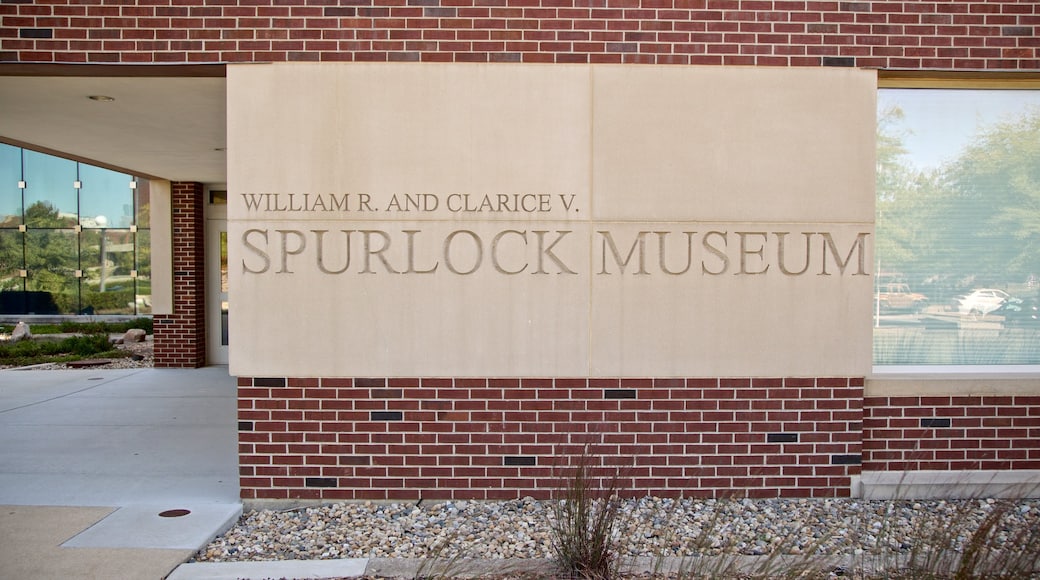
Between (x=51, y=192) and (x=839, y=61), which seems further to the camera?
→ (x=51, y=192)

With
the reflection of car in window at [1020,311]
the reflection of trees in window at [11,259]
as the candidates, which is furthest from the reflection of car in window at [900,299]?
the reflection of trees in window at [11,259]

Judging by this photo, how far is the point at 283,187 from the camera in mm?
5082

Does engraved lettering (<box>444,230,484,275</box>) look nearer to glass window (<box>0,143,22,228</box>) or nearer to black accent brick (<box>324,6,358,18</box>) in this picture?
black accent brick (<box>324,6,358,18</box>)

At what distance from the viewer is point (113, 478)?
223 inches

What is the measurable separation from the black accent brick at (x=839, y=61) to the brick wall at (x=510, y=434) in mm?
2212

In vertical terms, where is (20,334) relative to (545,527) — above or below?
above

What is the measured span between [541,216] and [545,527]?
206 centimetres

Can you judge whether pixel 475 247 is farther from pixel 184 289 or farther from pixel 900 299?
pixel 184 289

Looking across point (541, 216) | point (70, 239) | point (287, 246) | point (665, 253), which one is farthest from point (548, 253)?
point (70, 239)

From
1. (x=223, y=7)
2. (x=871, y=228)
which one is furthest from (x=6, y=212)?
(x=871, y=228)

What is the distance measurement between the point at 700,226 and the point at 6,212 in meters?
23.9

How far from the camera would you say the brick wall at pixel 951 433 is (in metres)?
5.35

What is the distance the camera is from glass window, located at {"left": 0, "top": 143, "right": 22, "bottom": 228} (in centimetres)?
2211

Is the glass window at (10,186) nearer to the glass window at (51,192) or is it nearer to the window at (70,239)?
the window at (70,239)
